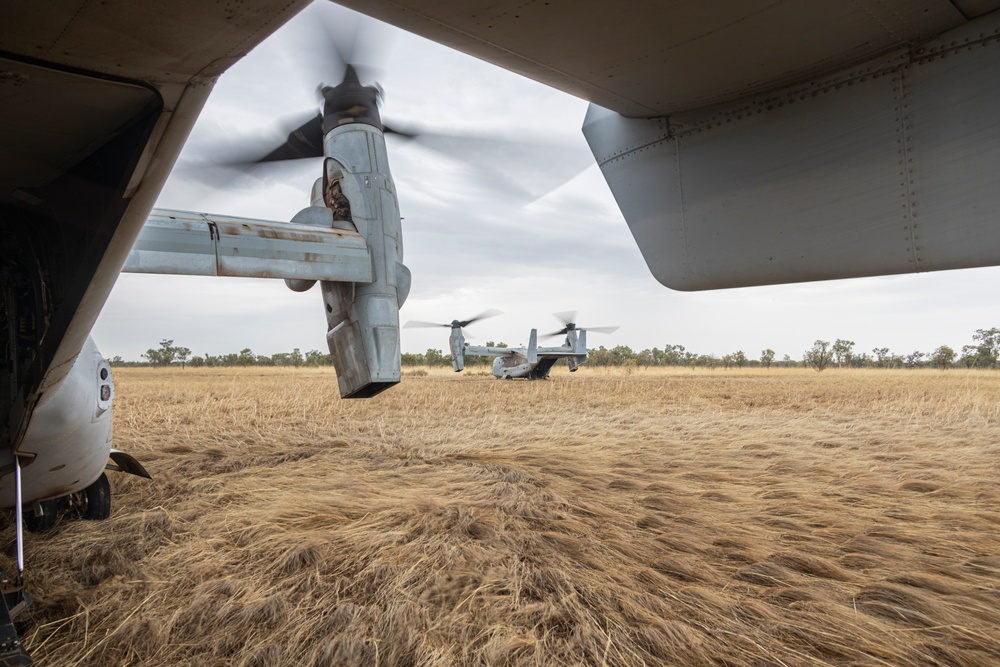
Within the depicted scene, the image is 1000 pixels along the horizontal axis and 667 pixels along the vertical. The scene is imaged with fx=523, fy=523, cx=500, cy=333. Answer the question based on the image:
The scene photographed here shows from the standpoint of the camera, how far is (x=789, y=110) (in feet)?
9.29

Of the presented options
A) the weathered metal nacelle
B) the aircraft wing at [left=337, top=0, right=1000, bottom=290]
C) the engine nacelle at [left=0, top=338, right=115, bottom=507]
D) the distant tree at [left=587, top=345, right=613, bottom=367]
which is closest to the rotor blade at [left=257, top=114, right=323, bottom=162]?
the weathered metal nacelle

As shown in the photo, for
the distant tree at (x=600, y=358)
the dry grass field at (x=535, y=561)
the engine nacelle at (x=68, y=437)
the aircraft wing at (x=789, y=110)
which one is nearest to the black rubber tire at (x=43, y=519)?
the dry grass field at (x=535, y=561)

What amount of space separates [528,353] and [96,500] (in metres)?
24.3

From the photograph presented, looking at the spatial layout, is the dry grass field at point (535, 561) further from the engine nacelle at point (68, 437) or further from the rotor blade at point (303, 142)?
the rotor blade at point (303, 142)

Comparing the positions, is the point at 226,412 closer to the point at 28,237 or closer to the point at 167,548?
the point at 167,548

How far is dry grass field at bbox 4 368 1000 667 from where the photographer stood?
191 centimetres

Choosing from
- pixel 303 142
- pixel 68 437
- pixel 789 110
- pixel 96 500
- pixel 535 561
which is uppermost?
pixel 303 142

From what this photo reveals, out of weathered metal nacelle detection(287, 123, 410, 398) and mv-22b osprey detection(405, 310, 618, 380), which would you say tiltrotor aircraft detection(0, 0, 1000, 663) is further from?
mv-22b osprey detection(405, 310, 618, 380)

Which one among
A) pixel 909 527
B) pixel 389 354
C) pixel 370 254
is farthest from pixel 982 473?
pixel 370 254

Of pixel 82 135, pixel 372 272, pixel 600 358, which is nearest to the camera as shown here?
pixel 82 135

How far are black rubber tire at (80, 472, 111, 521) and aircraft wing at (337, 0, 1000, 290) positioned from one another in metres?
3.56

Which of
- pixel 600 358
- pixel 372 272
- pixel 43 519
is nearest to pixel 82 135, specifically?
pixel 43 519

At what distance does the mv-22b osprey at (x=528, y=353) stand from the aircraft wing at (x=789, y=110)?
24.1m

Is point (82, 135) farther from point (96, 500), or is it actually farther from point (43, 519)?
point (43, 519)
